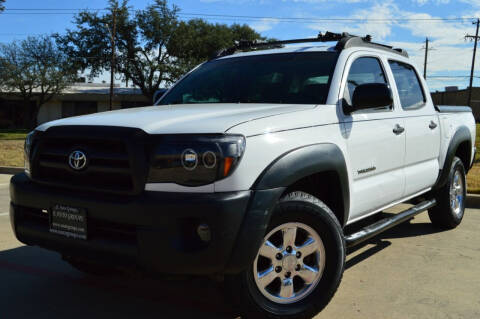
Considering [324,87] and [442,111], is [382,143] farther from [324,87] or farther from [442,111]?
[442,111]

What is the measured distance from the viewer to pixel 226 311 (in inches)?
134

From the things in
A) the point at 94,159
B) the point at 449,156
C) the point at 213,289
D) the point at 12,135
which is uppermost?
the point at 94,159

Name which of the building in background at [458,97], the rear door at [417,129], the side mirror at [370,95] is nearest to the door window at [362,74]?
the side mirror at [370,95]

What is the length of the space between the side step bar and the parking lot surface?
407 mm

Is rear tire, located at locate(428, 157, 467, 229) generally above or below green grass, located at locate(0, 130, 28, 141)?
above

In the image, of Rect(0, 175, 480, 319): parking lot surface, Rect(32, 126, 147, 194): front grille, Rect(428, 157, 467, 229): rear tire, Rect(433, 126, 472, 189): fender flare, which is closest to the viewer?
Rect(32, 126, 147, 194): front grille

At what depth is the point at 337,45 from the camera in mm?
4082

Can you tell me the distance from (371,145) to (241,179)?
1.52m

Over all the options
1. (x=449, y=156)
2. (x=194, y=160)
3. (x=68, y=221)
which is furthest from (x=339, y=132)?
(x=449, y=156)

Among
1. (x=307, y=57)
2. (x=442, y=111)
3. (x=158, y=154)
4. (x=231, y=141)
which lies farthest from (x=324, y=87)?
→ (x=442, y=111)

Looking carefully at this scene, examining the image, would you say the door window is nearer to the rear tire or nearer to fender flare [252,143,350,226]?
fender flare [252,143,350,226]

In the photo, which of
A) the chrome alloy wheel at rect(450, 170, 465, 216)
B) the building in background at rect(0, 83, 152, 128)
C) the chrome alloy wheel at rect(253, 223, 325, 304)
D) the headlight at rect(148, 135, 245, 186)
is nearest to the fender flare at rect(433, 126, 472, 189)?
the chrome alloy wheel at rect(450, 170, 465, 216)

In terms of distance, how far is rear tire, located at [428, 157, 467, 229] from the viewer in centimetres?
554

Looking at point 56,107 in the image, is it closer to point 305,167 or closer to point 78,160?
point 78,160
